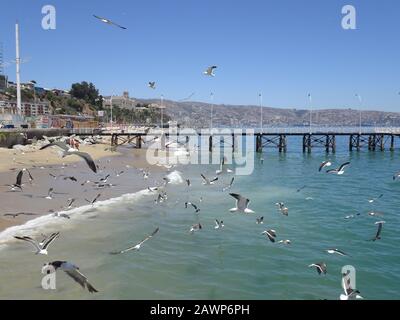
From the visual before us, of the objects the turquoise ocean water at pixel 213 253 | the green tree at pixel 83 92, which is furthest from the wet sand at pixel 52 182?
the green tree at pixel 83 92

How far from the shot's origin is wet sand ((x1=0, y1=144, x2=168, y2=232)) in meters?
20.9

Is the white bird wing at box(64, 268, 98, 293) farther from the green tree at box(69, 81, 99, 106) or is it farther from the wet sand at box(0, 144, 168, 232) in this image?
the green tree at box(69, 81, 99, 106)

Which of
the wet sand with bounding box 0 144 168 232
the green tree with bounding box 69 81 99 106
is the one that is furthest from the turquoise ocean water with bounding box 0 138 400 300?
the green tree with bounding box 69 81 99 106

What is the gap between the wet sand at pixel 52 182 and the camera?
68.7ft

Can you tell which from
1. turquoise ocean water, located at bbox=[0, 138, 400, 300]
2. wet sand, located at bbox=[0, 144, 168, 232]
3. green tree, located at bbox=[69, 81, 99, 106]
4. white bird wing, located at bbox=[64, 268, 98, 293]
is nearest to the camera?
white bird wing, located at bbox=[64, 268, 98, 293]

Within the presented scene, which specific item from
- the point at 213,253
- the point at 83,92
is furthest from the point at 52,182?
the point at 83,92

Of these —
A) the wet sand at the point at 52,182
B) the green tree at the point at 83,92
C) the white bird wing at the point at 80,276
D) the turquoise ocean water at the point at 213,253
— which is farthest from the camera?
the green tree at the point at 83,92

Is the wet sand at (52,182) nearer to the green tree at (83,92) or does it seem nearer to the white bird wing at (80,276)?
the white bird wing at (80,276)

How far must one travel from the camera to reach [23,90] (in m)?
117

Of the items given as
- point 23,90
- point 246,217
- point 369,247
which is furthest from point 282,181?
point 23,90
